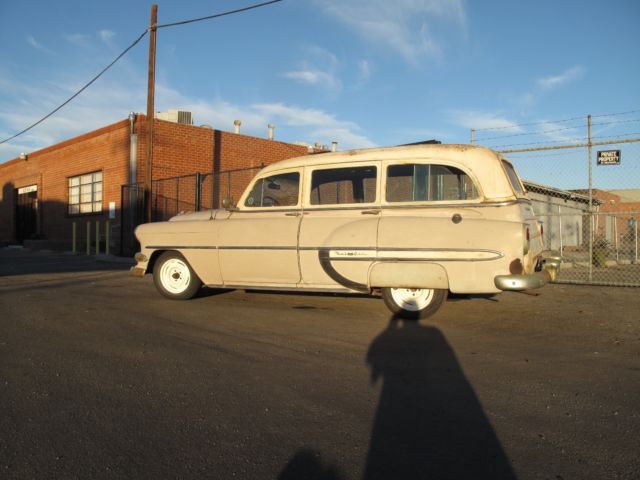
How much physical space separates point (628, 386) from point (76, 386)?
12.7 feet

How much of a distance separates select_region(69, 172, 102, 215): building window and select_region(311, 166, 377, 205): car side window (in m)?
15.3

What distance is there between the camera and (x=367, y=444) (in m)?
2.62

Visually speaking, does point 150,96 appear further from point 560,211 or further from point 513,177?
point 560,211

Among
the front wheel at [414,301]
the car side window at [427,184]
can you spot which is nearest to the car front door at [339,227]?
the car side window at [427,184]

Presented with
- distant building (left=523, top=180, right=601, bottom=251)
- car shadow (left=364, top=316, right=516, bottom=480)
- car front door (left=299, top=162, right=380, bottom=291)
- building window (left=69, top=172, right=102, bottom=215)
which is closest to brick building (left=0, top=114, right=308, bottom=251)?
building window (left=69, top=172, right=102, bottom=215)

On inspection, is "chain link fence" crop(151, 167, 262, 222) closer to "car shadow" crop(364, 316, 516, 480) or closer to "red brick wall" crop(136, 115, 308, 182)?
"red brick wall" crop(136, 115, 308, 182)

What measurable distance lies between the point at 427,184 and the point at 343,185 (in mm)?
1060

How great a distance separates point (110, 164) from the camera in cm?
1825

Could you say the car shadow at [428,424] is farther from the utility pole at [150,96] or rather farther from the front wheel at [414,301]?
the utility pole at [150,96]

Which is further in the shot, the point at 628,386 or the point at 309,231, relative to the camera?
the point at 309,231

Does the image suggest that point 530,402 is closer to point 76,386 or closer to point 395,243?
point 395,243

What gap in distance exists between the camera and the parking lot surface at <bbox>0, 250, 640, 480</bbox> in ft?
7.97

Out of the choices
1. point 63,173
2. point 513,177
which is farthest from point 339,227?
point 63,173

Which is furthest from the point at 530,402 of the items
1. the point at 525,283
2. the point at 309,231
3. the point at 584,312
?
the point at 584,312
